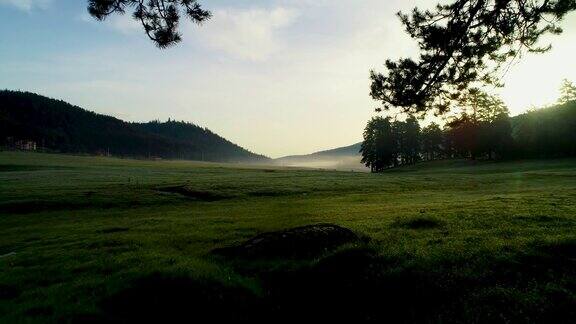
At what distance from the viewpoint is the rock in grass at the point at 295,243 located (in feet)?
52.2

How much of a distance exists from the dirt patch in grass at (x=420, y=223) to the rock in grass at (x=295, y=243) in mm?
5120

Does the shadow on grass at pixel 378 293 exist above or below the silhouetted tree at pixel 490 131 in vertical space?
below

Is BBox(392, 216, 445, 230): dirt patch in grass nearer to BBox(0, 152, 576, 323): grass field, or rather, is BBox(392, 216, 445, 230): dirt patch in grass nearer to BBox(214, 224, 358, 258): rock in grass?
BBox(0, 152, 576, 323): grass field

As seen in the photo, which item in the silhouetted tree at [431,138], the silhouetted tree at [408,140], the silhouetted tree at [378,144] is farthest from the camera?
the silhouetted tree at [431,138]

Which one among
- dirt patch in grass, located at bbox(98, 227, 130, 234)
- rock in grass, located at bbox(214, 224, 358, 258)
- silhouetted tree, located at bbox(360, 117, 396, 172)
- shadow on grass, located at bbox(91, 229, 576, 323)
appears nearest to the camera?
shadow on grass, located at bbox(91, 229, 576, 323)

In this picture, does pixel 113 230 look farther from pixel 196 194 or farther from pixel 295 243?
pixel 196 194

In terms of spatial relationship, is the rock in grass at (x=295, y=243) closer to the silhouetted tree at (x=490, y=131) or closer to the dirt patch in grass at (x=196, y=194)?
the dirt patch in grass at (x=196, y=194)

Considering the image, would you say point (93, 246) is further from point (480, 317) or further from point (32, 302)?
point (480, 317)

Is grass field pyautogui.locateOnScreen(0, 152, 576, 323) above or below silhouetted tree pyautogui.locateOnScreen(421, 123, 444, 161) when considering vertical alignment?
below

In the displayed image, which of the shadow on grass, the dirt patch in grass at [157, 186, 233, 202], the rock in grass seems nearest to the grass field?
the shadow on grass

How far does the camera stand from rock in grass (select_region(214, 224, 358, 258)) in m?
15.9

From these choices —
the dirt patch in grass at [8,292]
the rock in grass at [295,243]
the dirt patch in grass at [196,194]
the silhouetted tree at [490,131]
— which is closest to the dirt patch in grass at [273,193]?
the dirt patch in grass at [196,194]

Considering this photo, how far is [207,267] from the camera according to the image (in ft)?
47.8

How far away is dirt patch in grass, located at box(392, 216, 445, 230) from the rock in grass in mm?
5120
